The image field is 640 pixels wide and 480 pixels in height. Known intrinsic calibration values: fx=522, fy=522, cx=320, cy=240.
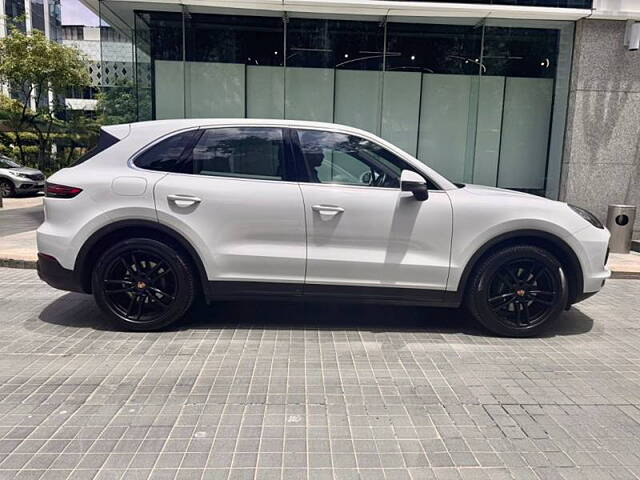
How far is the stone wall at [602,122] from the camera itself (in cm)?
1028

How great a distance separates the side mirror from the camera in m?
4.42

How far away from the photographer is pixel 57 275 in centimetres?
466

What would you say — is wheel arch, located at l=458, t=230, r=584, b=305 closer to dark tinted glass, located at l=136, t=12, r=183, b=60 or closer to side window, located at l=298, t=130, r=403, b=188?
side window, located at l=298, t=130, r=403, b=188

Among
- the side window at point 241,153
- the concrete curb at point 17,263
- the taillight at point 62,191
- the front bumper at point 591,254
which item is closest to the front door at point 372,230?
the side window at point 241,153

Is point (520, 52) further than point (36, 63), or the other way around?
point (36, 63)

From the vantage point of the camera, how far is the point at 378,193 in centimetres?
457

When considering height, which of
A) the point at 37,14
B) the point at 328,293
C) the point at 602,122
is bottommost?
the point at 328,293

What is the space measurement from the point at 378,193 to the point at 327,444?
7.48 ft

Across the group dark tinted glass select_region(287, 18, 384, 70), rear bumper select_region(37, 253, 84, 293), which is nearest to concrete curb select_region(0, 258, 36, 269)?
rear bumper select_region(37, 253, 84, 293)

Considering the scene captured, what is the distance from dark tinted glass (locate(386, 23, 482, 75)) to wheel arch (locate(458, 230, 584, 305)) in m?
7.85

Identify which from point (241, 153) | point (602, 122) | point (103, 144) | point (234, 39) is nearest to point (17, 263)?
point (103, 144)

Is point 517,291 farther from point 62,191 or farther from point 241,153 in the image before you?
point 62,191

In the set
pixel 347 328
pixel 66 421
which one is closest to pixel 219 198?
pixel 347 328

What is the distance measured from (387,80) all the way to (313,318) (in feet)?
25.8
